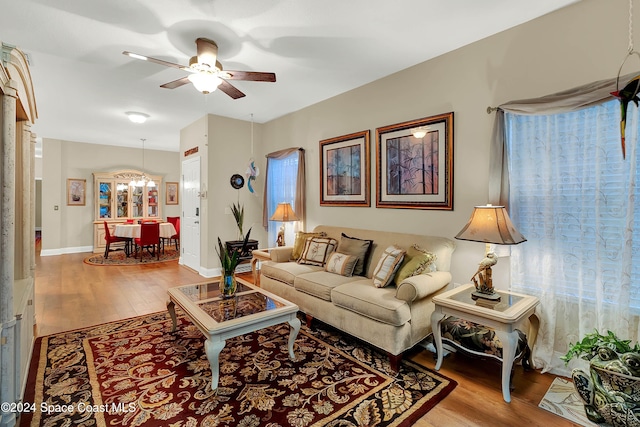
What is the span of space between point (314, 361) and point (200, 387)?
33.9 inches

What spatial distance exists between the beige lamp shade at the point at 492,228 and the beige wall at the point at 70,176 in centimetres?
897

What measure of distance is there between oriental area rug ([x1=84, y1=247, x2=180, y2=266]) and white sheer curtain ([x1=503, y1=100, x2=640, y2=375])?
6642 mm

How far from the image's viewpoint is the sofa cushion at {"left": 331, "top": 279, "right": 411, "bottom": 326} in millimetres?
2287

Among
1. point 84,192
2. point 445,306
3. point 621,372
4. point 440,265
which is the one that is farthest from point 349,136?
point 84,192

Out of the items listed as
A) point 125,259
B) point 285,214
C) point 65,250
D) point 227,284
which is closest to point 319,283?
point 227,284

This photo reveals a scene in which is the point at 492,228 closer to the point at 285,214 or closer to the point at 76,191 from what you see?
the point at 285,214

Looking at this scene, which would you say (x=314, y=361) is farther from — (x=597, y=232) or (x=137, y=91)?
(x=137, y=91)

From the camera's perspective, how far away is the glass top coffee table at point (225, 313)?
2051 millimetres

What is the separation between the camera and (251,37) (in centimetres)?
276

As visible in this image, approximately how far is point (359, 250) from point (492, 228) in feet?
4.71

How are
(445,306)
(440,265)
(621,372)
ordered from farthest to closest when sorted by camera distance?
(440,265), (445,306), (621,372)

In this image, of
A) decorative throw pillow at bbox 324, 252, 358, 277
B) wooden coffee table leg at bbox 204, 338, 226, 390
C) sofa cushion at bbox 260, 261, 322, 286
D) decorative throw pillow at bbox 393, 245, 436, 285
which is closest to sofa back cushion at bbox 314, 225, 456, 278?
decorative throw pillow at bbox 393, 245, 436, 285

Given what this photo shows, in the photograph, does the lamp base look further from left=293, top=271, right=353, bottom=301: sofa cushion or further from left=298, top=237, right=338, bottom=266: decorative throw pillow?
left=298, top=237, right=338, bottom=266: decorative throw pillow

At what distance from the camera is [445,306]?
2240 mm
